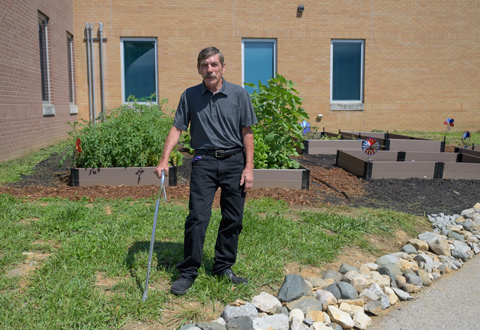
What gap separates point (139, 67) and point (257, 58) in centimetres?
470

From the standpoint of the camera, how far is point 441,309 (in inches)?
151

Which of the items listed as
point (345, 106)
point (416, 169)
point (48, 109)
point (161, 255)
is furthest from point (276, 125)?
point (345, 106)

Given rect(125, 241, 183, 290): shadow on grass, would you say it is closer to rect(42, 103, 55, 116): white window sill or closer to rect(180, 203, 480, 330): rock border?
rect(180, 203, 480, 330): rock border

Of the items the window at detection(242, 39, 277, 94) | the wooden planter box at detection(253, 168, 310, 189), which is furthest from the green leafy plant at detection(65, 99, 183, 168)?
the window at detection(242, 39, 277, 94)

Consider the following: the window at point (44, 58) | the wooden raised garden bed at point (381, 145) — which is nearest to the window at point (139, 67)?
the window at point (44, 58)

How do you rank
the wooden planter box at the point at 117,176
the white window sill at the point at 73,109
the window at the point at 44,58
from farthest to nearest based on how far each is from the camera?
the white window sill at the point at 73,109 → the window at the point at 44,58 → the wooden planter box at the point at 117,176

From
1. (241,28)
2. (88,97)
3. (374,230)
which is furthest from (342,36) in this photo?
(374,230)

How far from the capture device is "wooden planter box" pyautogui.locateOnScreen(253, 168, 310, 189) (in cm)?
731

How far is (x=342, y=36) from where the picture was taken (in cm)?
1745

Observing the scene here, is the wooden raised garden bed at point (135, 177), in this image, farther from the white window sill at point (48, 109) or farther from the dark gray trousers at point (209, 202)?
the white window sill at point (48, 109)

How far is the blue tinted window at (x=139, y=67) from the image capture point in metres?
16.8

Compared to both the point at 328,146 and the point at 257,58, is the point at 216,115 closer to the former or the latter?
the point at 328,146

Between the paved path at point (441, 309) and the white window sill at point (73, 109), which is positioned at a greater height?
the white window sill at point (73, 109)

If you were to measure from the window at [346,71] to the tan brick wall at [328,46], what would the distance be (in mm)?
332
